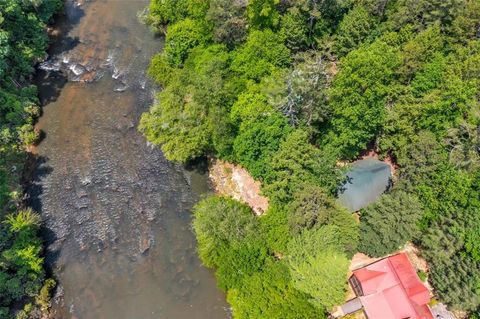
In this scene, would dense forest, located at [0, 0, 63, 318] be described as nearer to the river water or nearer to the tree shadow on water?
the tree shadow on water

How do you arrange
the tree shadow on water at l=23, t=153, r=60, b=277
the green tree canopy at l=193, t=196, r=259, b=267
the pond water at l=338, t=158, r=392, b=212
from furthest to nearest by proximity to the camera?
the tree shadow on water at l=23, t=153, r=60, b=277 < the pond water at l=338, t=158, r=392, b=212 < the green tree canopy at l=193, t=196, r=259, b=267

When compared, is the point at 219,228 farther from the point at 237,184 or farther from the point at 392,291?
the point at 392,291

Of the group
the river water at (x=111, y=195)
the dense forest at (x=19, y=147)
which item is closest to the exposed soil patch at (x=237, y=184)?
the river water at (x=111, y=195)

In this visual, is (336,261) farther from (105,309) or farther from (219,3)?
(219,3)

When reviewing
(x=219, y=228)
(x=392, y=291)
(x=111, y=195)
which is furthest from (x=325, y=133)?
(x=111, y=195)

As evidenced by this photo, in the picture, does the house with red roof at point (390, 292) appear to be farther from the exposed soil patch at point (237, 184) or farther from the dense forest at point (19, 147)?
the dense forest at point (19, 147)

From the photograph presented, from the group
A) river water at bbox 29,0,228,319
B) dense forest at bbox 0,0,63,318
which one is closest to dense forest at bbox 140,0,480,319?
river water at bbox 29,0,228,319

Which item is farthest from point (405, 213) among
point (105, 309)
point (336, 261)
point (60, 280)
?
point (60, 280)
